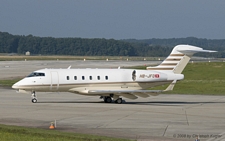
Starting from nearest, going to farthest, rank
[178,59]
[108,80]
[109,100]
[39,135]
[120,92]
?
[39,135], [120,92], [108,80], [109,100], [178,59]

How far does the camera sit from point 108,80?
3669 centimetres

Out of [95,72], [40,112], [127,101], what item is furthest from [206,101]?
[40,112]

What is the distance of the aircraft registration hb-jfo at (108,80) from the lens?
117 ft

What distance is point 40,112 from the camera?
29969 millimetres

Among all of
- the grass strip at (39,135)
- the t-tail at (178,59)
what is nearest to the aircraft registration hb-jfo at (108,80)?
the t-tail at (178,59)

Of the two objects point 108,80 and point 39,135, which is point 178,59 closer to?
point 108,80

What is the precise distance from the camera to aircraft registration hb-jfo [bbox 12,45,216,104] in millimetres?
35531

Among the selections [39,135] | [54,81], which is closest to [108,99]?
[54,81]

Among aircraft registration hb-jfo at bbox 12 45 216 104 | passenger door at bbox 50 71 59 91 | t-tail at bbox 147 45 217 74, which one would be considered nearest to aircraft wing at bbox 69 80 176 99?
aircraft registration hb-jfo at bbox 12 45 216 104

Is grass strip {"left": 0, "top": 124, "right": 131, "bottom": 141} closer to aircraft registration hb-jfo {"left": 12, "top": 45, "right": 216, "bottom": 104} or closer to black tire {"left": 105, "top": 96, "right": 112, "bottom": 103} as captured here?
aircraft registration hb-jfo {"left": 12, "top": 45, "right": 216, "bottom": 104}

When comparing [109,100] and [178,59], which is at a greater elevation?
[178,59]

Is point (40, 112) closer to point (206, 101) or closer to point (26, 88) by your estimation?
point (26, 88)

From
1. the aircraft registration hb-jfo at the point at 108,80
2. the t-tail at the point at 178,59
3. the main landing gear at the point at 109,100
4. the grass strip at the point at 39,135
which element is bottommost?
the grass strip at the point at 39,135

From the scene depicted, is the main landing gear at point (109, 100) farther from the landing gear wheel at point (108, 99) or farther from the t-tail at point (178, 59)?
the t-tail at point (178, 59)
